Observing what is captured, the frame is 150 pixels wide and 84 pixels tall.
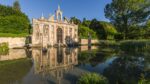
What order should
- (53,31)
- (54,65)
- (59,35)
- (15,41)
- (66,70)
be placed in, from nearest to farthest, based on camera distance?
(66,70)
(54,65)
(15,41)
(53,31)
(59,35)

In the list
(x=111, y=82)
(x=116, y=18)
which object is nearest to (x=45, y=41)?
(x=116, y=18)

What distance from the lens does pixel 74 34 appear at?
5541cm

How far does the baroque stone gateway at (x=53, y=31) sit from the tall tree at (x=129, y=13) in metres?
12.5

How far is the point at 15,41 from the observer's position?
39500 millimetres

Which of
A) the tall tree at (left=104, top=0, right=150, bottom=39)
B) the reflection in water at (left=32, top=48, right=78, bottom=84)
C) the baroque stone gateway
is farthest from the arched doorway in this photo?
the reflection in water at (left=32, top=48, right=78, bottom=84)

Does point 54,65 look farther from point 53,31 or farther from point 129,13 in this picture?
point 129,13

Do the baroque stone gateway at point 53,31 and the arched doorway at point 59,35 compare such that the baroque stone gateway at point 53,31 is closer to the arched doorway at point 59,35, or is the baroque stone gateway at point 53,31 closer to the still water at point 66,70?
the arched doorway at point 59,35

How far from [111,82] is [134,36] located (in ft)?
144

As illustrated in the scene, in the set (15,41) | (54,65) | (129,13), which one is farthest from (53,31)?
(54,65)

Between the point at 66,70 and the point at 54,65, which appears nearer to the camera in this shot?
the point at 66,70

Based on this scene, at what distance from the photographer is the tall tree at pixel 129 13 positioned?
49906mm

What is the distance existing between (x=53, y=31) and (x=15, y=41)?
11.4 m

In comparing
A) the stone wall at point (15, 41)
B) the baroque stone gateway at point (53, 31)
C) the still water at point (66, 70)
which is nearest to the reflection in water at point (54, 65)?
the still water at point (66, 70)

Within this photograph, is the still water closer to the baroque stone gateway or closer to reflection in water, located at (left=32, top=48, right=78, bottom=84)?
reflection in water, located at (left=32, top=48, right=78, bottom=84)
